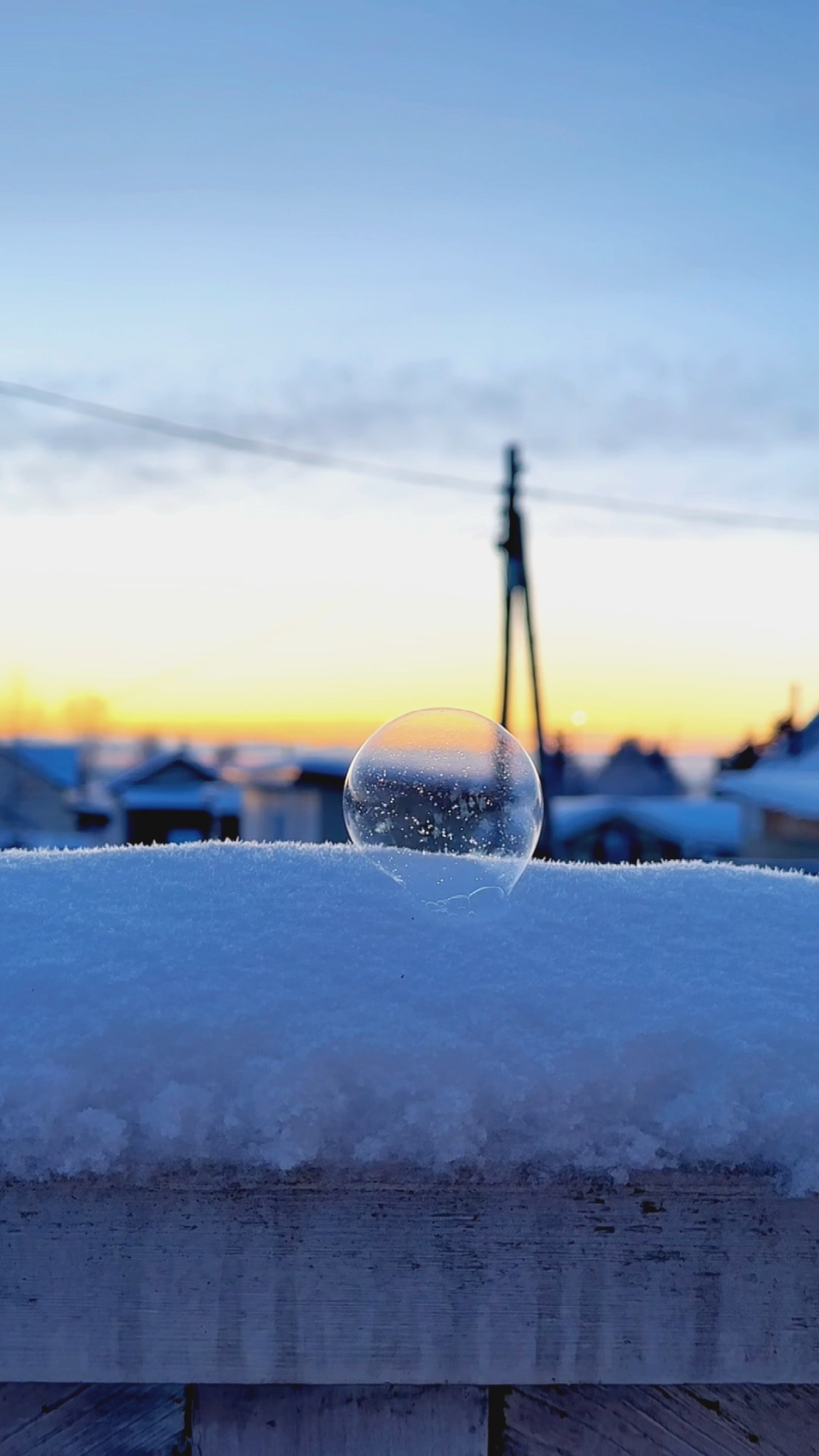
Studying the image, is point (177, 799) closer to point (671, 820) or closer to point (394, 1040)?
point (671, 820)

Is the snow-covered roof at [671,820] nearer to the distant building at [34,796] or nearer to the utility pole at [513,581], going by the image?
the utility pole at [513,581]

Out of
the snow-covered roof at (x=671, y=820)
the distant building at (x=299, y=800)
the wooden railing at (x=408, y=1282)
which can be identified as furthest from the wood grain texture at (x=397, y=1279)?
the snow-covered roof at (x=671, y=820)

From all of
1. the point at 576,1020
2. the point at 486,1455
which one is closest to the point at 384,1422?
the point at 486,1455

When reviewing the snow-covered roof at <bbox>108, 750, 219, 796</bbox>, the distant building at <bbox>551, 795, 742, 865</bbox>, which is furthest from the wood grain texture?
the snow-covered roof at <bbox>108, 750, 219, 796</bbox>

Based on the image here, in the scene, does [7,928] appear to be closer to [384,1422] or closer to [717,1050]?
[384,1422]

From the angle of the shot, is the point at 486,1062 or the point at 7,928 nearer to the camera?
the point at 486,1062

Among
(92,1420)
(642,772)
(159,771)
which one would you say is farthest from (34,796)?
(642,772)
